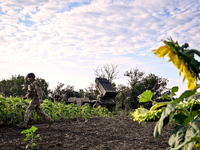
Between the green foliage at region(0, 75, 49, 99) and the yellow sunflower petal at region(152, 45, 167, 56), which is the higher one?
the green foliage at region(0, 75, 49, 99)

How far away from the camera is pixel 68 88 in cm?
2316

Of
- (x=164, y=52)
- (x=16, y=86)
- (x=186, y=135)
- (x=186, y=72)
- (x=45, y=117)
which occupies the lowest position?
(x=45, y=117)

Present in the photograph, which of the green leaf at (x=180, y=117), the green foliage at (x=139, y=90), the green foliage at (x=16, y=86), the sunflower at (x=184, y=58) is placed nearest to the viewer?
the sunflower at (x=184, y=58)

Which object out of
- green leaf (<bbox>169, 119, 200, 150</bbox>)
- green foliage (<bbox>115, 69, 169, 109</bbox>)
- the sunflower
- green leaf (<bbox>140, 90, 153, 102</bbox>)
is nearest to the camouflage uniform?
green leaf (<bbox>140, 90, 153, 102</bbox>)

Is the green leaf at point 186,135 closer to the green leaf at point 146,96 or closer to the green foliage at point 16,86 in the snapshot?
the green leaf at point 146,96

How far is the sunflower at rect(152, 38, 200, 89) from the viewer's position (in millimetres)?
971

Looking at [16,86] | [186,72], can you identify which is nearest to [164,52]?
[186,72]

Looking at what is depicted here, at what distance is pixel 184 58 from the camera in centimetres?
97

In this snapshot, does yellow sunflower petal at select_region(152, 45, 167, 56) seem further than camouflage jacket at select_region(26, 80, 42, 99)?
No

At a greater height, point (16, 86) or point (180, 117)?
point (16, 86)

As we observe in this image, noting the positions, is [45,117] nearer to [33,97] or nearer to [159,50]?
[33,97]

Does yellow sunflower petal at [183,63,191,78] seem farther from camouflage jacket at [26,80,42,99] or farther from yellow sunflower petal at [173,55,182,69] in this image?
camouflage jacket at [26,80,42,99]

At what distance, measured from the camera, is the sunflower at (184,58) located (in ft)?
3.18

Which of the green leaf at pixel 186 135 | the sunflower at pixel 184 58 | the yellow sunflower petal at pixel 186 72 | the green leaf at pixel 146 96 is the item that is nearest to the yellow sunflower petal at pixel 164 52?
the sunflower at pixel 184 58
